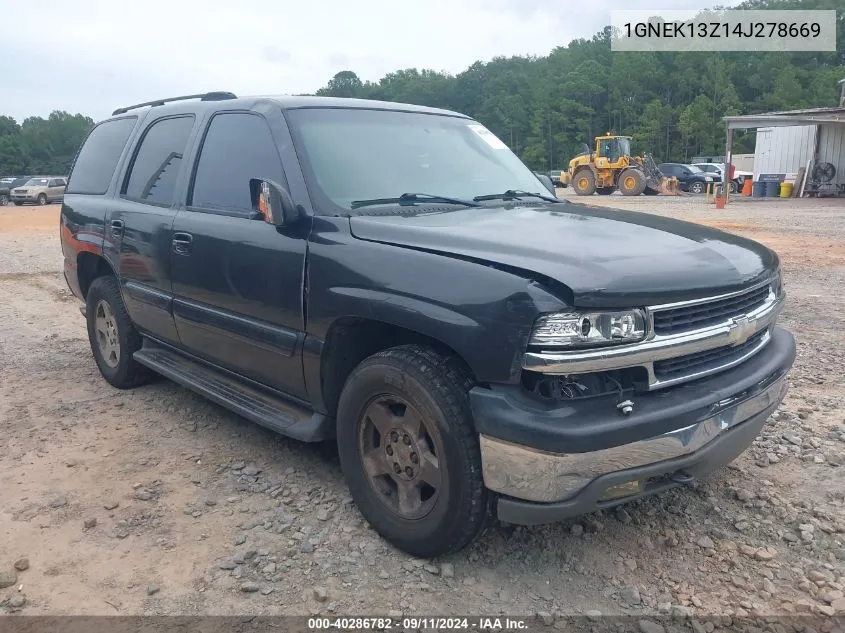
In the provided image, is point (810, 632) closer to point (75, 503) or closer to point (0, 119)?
point (75, 503)

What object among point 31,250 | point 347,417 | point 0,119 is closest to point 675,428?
point 347,417

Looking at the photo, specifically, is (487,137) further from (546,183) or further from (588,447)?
(588,447)

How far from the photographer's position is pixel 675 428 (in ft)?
8.15

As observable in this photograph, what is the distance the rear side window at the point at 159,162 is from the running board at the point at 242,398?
0.99 metres

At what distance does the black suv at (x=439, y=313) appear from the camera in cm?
240

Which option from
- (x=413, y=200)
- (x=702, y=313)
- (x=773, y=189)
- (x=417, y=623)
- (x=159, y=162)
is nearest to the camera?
(x=417, y=623)

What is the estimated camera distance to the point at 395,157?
3623mm

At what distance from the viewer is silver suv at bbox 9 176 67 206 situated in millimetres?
34375

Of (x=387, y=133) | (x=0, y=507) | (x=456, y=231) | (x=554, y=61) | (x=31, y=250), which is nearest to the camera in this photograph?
(x=456, y=231)

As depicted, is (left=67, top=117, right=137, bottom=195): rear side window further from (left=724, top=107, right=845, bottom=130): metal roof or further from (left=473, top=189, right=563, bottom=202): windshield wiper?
(left=724, top=107, right=845, bottom=130): metal roof

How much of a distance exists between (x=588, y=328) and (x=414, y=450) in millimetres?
878

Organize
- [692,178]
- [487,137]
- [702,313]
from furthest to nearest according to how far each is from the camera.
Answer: [692,178] → [487,137] → [702,313]

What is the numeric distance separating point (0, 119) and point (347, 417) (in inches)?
3908

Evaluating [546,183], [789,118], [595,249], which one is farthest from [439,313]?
[789,118]
